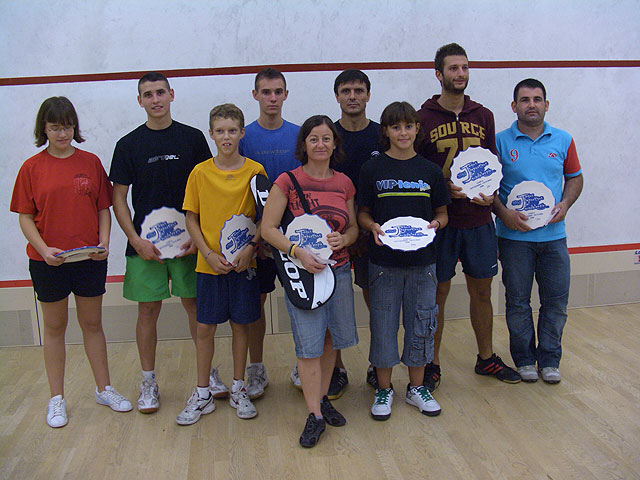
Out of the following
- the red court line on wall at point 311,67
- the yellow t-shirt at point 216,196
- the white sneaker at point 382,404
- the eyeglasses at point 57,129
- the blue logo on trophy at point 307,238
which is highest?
the red court line on wall at point 311,67

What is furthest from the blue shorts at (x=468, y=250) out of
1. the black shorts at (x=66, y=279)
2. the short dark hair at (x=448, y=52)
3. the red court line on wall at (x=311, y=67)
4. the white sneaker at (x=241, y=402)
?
the black shorts at (x=66, y=279)

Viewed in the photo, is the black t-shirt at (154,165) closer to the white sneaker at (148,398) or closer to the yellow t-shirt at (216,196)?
the yellow t-shirt at (216,196)

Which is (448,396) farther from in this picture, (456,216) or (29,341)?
(29,341)

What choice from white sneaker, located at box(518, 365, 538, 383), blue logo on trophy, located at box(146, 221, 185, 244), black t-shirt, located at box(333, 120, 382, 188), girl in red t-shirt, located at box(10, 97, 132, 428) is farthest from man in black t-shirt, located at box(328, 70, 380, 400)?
girl in red t-shirt, located at box(10, 97, 132, 428)

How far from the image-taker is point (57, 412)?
2508 millimetres

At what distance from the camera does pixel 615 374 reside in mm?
2828

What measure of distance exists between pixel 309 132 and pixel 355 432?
1196mm

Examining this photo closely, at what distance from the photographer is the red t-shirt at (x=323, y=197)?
2.26 meters

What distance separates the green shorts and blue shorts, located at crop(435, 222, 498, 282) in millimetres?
1102

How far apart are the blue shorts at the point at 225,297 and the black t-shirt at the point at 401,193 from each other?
0.55 metres

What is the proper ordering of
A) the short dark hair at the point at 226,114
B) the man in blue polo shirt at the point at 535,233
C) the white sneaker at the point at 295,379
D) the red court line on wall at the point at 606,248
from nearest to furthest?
the short dark hair at the point at 226,114 → the man in blue polo shirt at the point at 535,233 → the white sneaker at the point at 295,379 → the red court line on wall at the point at 606,248

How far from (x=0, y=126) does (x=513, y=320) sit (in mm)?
2901

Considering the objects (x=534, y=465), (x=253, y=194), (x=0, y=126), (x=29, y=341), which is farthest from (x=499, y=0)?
(x=29, y=341)

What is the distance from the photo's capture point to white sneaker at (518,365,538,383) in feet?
9.07
